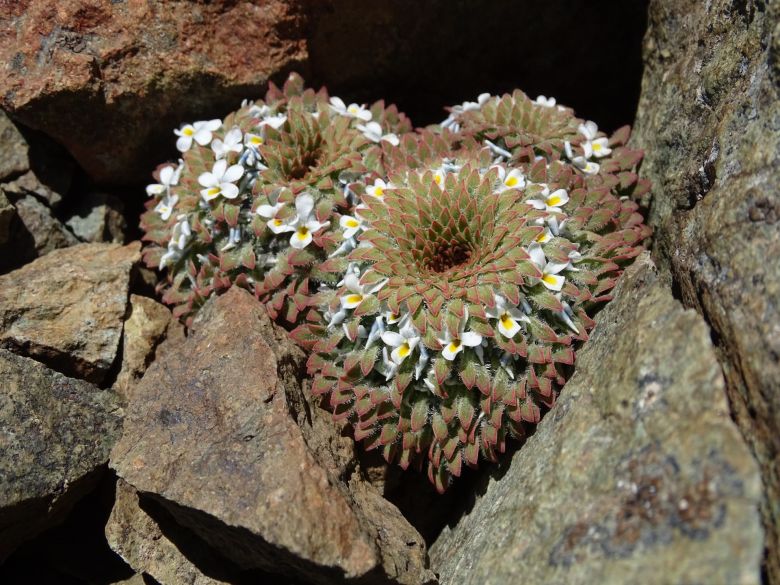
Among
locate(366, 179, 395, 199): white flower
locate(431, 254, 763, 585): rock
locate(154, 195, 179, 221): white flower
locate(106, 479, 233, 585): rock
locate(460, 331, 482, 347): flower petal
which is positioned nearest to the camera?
locate(431, 254, 763, 585): rock

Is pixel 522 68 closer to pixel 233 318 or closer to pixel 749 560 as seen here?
pixel 233 318

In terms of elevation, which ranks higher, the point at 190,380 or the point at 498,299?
the point at 498,299

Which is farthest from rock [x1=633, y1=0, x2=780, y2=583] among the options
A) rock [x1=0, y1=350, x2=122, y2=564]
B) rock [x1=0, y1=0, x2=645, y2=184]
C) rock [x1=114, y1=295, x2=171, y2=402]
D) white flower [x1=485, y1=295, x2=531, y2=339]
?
rock [x1=0, y1=350, x2=122, y2=564]

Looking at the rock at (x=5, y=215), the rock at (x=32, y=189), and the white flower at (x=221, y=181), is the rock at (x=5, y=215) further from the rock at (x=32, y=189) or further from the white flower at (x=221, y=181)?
the white flower at (x=221, y=181)

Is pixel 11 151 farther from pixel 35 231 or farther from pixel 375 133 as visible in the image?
pixel 375 133

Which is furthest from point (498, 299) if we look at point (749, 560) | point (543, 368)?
point (749, 560)

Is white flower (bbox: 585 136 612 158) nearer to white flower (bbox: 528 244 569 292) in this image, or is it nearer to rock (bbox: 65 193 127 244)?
white flower (bbox: 528 244 569 292)
